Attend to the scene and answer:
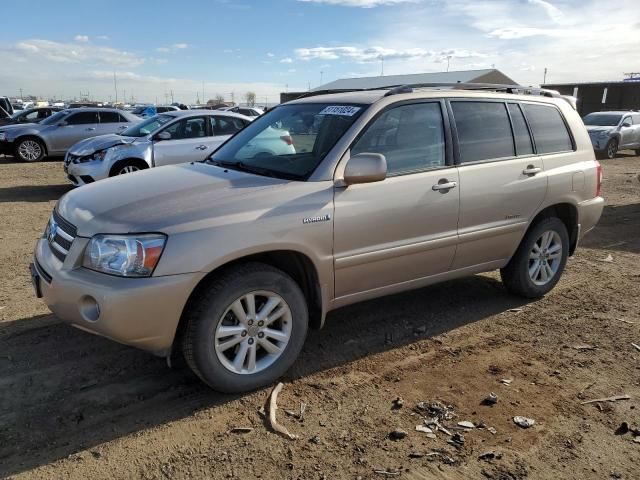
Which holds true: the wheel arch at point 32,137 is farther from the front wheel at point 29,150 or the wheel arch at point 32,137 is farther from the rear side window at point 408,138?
the rear side window at point 408,138

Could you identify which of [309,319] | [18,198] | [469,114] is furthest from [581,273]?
[18,198]

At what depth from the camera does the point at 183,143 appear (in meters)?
9.86

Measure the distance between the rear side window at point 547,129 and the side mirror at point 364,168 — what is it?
2.10 m

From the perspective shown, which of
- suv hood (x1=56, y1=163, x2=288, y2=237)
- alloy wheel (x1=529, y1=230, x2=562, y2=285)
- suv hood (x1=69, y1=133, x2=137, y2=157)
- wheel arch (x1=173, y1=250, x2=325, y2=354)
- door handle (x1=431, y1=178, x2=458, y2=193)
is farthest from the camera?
suv hood (x1=69, y1=133, x2=137, y2=157)

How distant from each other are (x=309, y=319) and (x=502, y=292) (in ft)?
8.06

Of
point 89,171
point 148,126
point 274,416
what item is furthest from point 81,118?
point 274,416

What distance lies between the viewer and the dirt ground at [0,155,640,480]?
2.80m

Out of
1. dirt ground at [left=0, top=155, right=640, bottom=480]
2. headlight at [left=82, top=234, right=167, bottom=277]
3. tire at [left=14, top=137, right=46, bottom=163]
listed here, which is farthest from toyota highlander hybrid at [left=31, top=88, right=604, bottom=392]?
tire at [left=14, top=137, right=46, bottom=163]

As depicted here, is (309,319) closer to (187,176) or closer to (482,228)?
(187,176)

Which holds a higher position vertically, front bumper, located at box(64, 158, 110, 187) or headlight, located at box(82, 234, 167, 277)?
headlight, located at box(82, 234, 167, 277)

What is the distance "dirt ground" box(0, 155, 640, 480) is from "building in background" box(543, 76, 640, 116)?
114ft

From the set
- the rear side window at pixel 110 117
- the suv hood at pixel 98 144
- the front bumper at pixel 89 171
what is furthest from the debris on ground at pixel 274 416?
the rear side window at pixel 110 117

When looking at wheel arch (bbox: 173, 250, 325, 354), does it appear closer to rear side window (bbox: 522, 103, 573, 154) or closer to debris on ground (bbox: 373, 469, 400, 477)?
debris on ground (bbox: 373, 469, 400, 477)

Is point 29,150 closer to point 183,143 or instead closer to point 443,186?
point 183,143
